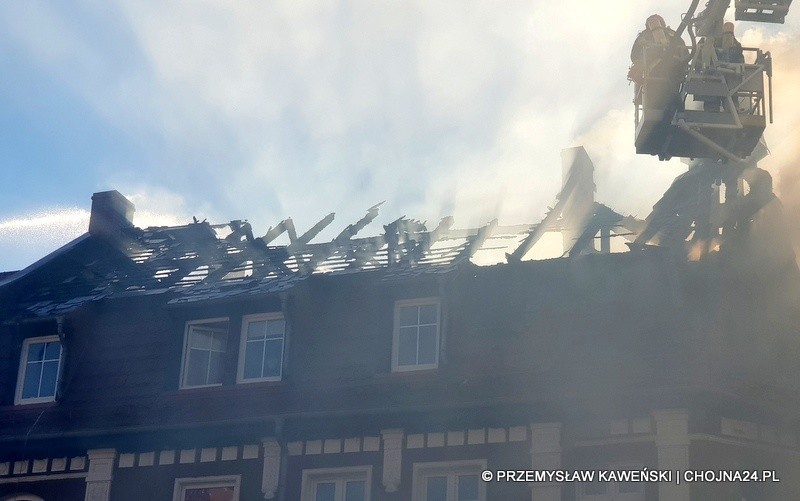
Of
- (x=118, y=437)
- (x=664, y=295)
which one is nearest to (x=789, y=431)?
(x=664, y=295)

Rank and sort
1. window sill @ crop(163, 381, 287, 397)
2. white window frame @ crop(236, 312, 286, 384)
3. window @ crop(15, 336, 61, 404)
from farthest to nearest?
window @ crop(15, 336, 61, 404), white window frame @ crop(236, 312, 286, 384), window sill @ crop(163, 381, 287, 397)

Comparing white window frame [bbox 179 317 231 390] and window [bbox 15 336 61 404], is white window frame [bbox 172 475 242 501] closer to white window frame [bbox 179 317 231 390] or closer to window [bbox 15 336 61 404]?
white window frame [bbox 179 317 231 390]

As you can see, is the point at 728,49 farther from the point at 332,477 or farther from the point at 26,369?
the point at 26,369

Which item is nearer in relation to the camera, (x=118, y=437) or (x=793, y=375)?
(x=793, y=375)

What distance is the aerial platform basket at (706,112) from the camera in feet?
60.6

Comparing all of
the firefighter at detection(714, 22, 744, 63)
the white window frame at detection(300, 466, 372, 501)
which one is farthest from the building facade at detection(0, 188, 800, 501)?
the firefighter at detection(714, 22, 744, 63)

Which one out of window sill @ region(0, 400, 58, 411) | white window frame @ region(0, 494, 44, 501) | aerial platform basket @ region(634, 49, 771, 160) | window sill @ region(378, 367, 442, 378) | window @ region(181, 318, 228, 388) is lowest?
white window frame @ region(0, 494, 44, 501)

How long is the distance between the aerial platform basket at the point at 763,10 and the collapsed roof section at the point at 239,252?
554cm

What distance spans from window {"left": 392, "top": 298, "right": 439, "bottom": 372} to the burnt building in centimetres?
4

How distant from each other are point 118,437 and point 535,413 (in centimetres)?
743

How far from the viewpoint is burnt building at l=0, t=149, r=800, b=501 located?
1938 centimetres

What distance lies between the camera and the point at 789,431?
2002 centimetres

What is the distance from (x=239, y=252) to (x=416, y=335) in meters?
5.42

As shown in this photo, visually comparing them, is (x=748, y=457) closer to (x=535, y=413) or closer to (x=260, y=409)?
(x=535, y=413)
